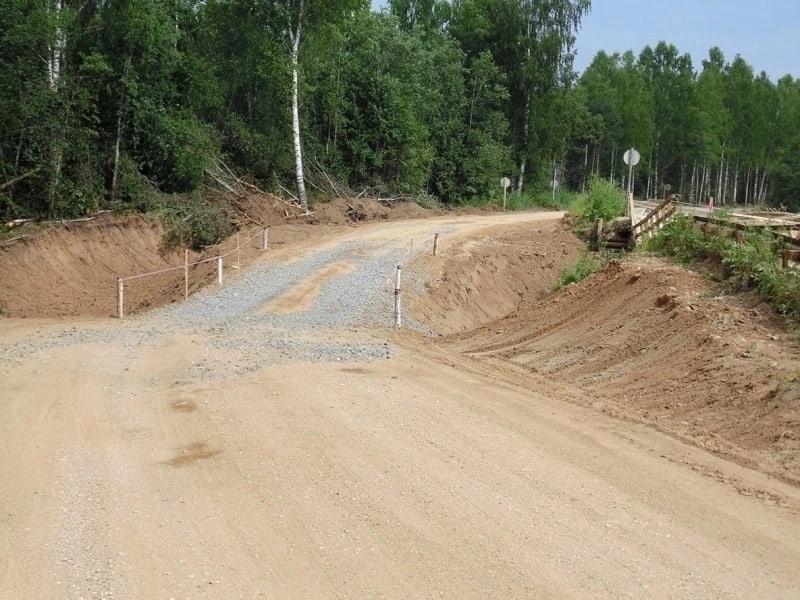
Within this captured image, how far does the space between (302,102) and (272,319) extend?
21120 millimetres

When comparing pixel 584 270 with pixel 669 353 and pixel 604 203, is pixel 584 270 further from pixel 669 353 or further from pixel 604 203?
pixel 604 203

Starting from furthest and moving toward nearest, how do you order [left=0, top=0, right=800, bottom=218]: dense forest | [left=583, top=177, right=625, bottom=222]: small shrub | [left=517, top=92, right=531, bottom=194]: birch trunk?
[left=517, top=92, right=531, bottom=194]: birch trunk → [left=583, top=177, right=625, bottom=222]: small shrub → [left=0, top=0, right=800, bottom=218]: dense forest

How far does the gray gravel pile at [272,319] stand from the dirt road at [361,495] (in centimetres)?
152

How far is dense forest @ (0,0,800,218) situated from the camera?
2383 centimetres

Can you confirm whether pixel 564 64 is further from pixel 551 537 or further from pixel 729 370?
pixel 551 537

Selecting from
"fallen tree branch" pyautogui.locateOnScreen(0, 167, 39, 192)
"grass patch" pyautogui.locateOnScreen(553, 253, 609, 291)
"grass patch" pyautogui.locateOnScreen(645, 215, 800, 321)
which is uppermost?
"fallen tree branch" pyautogui.locateOnScreen(0, 167, 39, 192)

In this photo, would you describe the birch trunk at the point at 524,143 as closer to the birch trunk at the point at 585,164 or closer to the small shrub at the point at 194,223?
the birch trunk at the point at 585,164

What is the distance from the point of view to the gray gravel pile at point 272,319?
13.5m

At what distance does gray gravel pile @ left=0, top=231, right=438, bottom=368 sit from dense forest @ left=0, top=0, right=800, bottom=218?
8071 mm

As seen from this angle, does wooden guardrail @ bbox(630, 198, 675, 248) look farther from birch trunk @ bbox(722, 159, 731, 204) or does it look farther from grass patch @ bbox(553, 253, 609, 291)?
birch trunk @ bbox(722, 159, 731, 204)

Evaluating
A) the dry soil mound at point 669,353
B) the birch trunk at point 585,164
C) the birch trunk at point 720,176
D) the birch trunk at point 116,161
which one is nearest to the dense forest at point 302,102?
the birch trunk at point 116,161

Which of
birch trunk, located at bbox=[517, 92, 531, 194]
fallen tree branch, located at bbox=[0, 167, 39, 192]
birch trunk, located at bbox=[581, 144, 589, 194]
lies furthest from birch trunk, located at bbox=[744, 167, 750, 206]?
fallen tree branch, located at bbox=[0, 167, 39, 192]

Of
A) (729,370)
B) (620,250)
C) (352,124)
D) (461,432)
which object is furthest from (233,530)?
(352,124)

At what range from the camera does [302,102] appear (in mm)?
35312
